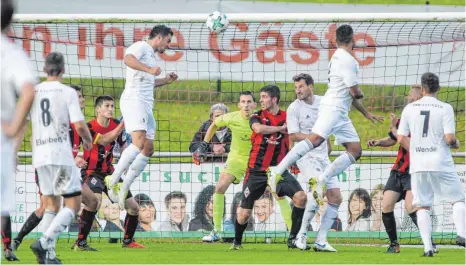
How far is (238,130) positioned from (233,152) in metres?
0.42

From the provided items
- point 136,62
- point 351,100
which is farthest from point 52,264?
point 351,100

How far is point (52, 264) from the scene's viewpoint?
9531 mm

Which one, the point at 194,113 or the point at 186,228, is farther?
the point at 194,113

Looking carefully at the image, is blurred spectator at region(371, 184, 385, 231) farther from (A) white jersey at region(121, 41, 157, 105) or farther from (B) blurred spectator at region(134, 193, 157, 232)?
(A) white jersey at region(121, 41, 157, 105)

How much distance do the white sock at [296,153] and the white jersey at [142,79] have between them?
6.15 ft

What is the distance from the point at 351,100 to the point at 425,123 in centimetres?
121

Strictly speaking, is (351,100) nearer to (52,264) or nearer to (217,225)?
(217,225)

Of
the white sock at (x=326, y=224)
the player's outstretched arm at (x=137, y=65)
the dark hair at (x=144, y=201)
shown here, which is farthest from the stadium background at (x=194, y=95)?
the white sock at (x=326, y=224)

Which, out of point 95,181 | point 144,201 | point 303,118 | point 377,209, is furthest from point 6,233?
point 377,209

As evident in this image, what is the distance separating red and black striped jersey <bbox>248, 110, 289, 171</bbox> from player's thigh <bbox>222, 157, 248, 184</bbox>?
1.11 metres

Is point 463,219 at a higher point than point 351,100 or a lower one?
lower

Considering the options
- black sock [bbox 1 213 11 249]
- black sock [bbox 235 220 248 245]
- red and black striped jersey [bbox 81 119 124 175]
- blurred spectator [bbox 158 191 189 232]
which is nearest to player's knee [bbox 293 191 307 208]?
black sock [bbox 235 220 248 245]

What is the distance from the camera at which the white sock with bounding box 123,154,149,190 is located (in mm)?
12953

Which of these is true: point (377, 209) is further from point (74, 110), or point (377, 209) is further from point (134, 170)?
point (74, 110)
